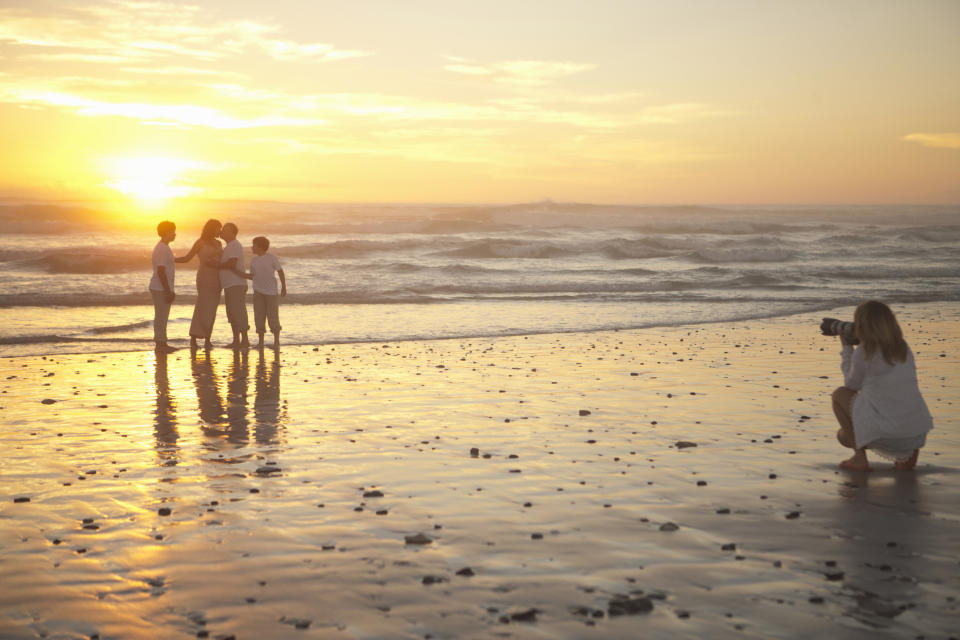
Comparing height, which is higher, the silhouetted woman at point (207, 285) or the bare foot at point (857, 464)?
the silhouetted woman at point (207, 285)

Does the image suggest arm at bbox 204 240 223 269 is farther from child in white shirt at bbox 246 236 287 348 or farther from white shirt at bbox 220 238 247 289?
child in white shirt at bbox 246 236 287 348

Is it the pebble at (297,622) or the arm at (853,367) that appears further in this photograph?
the arm at (853,367)

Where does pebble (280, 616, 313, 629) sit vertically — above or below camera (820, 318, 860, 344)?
below

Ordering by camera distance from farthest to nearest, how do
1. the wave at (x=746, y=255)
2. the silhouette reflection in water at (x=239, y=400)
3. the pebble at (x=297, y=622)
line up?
the wave at (x=746, y=255), the silhouette reflection in water at (x=239, y=400), the pebble at (x=297, y=622)

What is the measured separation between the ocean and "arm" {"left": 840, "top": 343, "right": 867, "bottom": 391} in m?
9.99

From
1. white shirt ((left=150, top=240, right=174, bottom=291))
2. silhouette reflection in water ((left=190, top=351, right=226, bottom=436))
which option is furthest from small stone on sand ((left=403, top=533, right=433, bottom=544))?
white shirt ((left=150, top=240, right=174, bottom=291))

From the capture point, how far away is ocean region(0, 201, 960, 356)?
17.9 meters

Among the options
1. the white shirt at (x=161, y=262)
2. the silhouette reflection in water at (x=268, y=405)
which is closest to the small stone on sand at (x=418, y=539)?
the silhouette reflection in water at (x=268, y=405)

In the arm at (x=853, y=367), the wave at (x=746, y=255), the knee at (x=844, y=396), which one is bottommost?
the knee at (x=844, y=396)

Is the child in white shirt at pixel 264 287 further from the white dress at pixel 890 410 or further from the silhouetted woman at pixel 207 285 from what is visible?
the white dress at pixel 890 410

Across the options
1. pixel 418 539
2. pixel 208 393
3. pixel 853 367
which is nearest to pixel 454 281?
pixel 208 393

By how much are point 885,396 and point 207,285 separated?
11206 millimetres

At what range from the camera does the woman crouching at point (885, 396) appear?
6734 millimetres

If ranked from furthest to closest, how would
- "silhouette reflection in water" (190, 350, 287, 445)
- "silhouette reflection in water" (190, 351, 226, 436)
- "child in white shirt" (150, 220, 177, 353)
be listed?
"child in white shirt" (150, 220, 177, 353) → "silhouette reflection in water" (190, 351, 226, 436) → "silhouette reflection in water" (190, 350, 287, 445)
